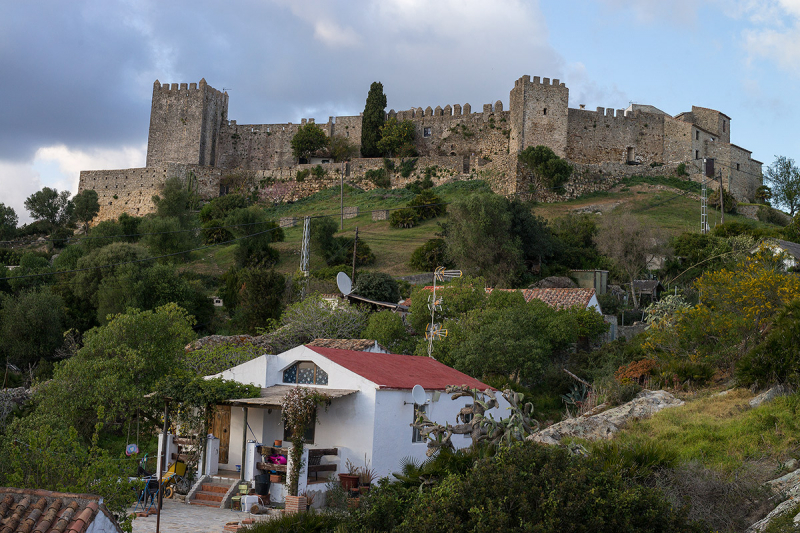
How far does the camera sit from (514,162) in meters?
48.4

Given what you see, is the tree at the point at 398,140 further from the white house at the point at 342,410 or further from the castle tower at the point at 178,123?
the white house at the point at 342,410

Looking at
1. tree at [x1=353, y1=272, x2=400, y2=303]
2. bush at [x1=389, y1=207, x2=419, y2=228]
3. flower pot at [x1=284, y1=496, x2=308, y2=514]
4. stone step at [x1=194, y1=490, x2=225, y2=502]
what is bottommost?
stone step at [x1=194, y1=490, x2=225, y2=502]

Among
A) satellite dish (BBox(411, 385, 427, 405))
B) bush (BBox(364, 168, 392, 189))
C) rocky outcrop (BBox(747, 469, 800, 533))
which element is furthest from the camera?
bush (BBox(364, 168, 392, 189))

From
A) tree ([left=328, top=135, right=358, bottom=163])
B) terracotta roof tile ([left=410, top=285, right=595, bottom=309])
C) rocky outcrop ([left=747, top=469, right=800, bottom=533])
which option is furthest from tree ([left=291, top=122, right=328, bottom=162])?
rocky outcrop ([left=747, top=469, right=800, bottom=533])

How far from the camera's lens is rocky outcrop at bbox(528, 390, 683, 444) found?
14.2 metres

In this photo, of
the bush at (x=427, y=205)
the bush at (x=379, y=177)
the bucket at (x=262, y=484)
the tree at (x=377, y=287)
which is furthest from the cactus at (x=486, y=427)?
the bush at (x=379, y=177)

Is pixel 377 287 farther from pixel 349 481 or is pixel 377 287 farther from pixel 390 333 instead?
pixel 349 481

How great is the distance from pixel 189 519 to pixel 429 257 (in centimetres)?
2573

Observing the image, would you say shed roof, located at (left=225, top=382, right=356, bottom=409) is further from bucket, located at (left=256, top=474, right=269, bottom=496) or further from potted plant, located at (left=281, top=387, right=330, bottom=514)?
bucket, located at (left=256, top=474, right=269, bottom=496)

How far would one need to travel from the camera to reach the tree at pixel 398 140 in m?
56.8

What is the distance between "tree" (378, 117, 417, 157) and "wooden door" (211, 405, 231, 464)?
4130 cm

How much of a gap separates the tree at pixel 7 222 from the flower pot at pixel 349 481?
153ft

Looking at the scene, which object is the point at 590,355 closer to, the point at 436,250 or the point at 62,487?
the point at 436,250

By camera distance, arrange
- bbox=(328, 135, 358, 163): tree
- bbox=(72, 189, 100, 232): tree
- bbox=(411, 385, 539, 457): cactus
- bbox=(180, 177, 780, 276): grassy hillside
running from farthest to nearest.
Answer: bbox=(328, 135, 358, 163): tree, bbox=(72, 189, 100, 232): tree, bbox=(180, 177, 780, 276): grassy hillside, bbox=(411, 385, 539, 457): cactus
